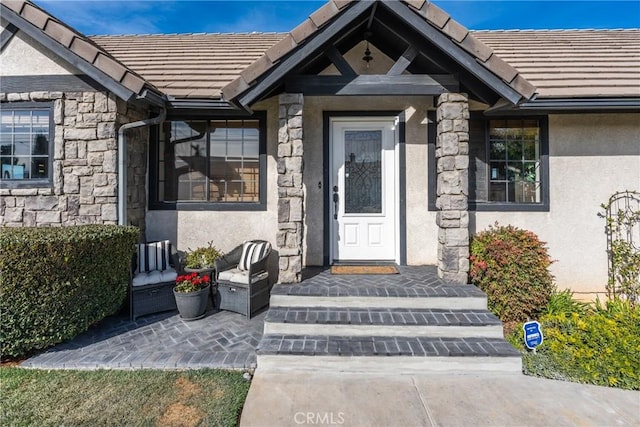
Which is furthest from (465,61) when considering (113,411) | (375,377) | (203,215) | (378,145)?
(113,411)

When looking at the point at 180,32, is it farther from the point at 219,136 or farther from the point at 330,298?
the point at 330,298

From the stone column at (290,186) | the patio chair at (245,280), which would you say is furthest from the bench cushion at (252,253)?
the stone column at (290,186)

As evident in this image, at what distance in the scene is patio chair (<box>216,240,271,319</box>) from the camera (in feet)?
14.7

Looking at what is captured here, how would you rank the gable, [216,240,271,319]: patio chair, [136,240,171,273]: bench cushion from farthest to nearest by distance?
[136,240,171,273]: bench cushion, [216,240,271,319]: patio chair, the gable

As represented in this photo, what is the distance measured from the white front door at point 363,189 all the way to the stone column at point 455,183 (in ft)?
4.08

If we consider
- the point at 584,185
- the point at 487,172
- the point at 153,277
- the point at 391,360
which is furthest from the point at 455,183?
the point at 153,277

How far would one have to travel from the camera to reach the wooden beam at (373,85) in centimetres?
429

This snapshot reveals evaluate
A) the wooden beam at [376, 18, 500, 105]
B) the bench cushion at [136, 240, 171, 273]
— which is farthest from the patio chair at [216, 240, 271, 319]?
the wooden beam at [376, 18, 500, 105]

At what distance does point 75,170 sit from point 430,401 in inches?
224

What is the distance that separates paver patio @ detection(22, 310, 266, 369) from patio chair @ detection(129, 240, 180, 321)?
17 cm

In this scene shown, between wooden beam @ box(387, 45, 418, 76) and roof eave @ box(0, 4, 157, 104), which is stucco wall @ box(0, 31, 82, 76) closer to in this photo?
roof eave @ box(0, 4, 157, 104)

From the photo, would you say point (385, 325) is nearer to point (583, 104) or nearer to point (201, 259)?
point (201, 259)

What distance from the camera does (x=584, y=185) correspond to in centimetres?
525

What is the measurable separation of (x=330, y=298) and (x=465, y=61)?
3.64 meters
